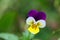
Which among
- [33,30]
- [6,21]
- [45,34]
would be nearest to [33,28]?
[33,30]

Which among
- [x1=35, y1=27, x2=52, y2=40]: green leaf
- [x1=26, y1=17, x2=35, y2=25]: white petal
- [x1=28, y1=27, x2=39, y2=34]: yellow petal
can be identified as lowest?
[x1=28, y1=27, x2=39, y2=34]: yellow petal

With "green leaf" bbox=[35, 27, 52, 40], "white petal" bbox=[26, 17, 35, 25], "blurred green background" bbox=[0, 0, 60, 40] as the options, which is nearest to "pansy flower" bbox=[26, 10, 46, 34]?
"white petal" bbox=[26, 17, 35, 25]

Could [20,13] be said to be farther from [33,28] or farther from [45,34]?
[33,28]

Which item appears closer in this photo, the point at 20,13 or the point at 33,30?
the point at 33,30

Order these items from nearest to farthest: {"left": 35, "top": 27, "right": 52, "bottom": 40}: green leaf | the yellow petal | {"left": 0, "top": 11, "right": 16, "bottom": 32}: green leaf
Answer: the yellow petal → {"left": 35, "top": 27, "right": 52, "bottom": 40}: green leaf → {"left": 0, "top": 11, "right": 16, "bottom": 32}: green leaf

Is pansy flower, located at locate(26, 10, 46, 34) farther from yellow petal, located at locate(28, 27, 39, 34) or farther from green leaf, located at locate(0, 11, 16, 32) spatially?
green leaf, located at locate(0, 11, 16, 32)

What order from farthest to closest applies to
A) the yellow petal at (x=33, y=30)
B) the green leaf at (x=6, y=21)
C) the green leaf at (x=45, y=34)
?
the green leaf at (x=6, y=21) < the green leaf at (x=45, y=34) < the yellow petal at (x=33, y=30)

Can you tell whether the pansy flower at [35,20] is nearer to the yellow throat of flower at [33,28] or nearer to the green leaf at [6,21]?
the yellow throat of flower at [33,28]

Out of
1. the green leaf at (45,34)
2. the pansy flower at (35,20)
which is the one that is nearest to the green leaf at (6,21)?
the green leaf at (45,34)
